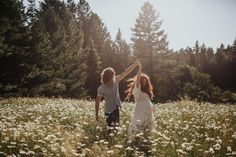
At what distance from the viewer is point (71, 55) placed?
41.1 meters

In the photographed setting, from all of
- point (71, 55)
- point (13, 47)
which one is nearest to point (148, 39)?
point (71, 55)

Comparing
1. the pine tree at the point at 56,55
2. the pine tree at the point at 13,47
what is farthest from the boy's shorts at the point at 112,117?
the pine tree at the point at 56,55

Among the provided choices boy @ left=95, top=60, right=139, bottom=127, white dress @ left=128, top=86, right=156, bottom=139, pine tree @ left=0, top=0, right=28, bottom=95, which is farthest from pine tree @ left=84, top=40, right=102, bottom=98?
boy @ left=95, top=60, right=139, bottom=127

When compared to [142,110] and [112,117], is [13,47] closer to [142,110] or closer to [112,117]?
[112,117]

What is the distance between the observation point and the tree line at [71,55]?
1169 inches

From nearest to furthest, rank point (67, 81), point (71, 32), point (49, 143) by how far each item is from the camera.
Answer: point (49, 143), point (67, 81), point (71, 32)

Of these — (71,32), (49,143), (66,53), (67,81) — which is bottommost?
(49,143)

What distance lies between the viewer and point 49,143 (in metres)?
7.79

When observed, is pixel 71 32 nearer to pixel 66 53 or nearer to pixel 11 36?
pixel 66 53

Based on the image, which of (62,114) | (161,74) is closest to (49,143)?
(62,114)

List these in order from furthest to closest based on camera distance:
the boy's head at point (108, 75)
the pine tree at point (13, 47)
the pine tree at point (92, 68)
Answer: the pine tree at point (92, 68)
the pine tree at point (13, 47)
the boy's head at point (108, 75)

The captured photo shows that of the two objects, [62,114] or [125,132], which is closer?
[125,132]

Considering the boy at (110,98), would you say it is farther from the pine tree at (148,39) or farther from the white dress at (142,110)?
the pine tree at (148,39)

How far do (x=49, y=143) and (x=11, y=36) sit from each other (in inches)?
920
